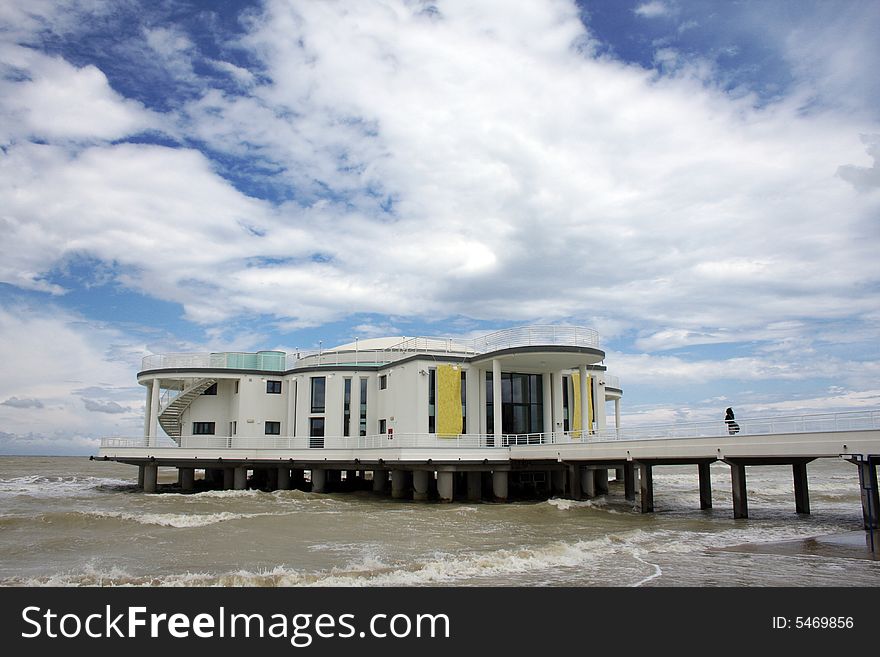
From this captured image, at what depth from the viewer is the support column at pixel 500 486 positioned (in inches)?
1180

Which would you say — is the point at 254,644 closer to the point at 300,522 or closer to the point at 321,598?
the point at 321,598

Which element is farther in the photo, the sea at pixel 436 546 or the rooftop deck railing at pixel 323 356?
the rooftop deck railing at pixel 323 356

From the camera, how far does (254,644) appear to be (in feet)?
24.0

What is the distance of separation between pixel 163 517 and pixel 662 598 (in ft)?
59.4

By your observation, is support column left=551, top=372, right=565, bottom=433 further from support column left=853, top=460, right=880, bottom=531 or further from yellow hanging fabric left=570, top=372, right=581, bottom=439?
support column left=853, top=460, right=880, bottom=531

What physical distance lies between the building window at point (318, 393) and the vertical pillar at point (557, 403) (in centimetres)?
1174

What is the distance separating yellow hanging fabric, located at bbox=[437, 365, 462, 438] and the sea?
153 inches

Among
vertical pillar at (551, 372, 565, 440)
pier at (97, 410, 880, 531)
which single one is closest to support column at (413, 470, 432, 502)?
pier at (97, 410, 880, 531)

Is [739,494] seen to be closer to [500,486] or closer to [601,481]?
[500,486]

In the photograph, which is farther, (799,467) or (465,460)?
(465,460)

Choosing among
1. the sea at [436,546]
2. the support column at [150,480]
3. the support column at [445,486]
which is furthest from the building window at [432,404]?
the support column at [150,480]

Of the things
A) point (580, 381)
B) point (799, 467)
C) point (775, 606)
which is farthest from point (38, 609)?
point (580, 381)

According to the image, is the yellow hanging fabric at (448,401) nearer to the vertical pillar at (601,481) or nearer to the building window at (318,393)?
the building window at (318,393)

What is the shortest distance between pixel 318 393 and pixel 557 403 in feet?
40.4
